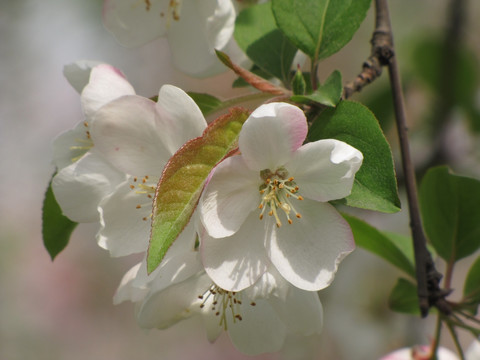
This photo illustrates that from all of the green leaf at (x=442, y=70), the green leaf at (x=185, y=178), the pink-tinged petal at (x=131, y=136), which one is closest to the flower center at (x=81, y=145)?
the pink-tinged petal at (x=131, y=136)

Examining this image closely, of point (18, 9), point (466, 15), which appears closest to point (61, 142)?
point (466, 15)

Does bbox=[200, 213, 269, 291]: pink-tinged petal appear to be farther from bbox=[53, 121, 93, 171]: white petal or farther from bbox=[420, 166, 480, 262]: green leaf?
bbox=[420, 166, 480, 262]: green leaf

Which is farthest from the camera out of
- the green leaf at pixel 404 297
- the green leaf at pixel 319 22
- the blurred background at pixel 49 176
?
the blurred background at pixel 49 176

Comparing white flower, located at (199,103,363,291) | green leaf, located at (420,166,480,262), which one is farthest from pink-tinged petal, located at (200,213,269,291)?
green leaf, located at (420,166,480,262)

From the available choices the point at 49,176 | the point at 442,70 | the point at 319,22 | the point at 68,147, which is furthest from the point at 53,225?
the point at 49,176

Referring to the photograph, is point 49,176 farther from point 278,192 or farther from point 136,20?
point 278,192

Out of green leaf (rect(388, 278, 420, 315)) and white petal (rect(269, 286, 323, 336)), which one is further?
green leaf (rect(388, 278, 420, 315))

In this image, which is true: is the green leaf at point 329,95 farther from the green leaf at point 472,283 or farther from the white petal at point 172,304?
the green leaf at point 472,283
